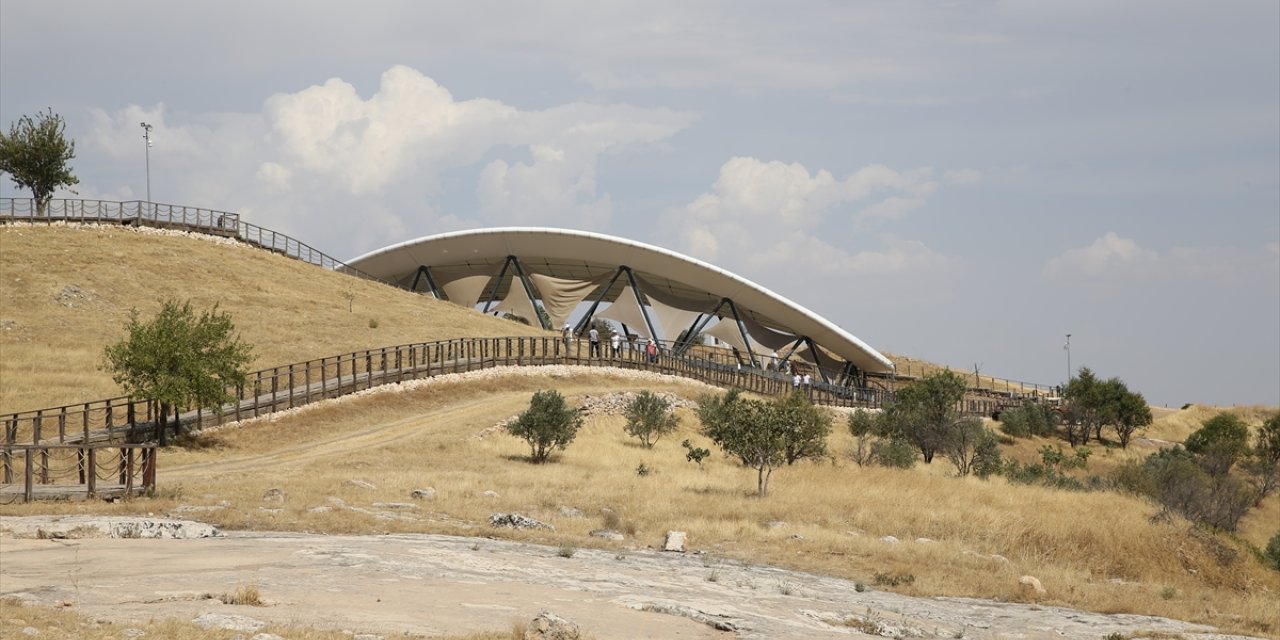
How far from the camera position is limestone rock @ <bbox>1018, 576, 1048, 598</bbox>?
2077 centimetres

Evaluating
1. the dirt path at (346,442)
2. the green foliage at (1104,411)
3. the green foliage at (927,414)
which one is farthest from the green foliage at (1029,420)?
the dirt path at (346,442)

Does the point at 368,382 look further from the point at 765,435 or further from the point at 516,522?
the point at 516,522

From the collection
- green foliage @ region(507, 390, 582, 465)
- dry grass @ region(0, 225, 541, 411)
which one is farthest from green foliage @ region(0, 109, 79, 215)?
green foliage @ region(507, 390, 582, 465)

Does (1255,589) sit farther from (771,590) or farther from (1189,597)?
(771,590)

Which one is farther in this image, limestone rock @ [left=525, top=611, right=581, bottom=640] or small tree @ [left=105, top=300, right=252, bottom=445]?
small tree @ [left=105, top=300, right=252, bottom=445]

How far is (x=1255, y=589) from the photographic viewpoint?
26672 mm

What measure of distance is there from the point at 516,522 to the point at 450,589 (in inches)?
309

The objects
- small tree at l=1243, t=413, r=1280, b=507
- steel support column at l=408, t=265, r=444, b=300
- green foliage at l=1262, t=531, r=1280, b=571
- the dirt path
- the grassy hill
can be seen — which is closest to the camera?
the grassy hill

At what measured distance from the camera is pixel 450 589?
1712 centimetres

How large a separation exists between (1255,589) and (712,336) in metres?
65.1

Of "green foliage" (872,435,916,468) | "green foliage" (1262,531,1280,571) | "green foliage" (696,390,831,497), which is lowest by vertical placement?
"green foliage" (1262,531,1280,571)

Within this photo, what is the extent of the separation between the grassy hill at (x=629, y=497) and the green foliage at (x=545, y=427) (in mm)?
658

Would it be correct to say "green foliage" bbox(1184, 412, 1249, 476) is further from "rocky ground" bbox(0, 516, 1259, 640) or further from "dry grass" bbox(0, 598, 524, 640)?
"dry grass" bbox(0, 598, 524, 640)

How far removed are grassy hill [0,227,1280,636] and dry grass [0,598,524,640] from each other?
1013 centimetres
